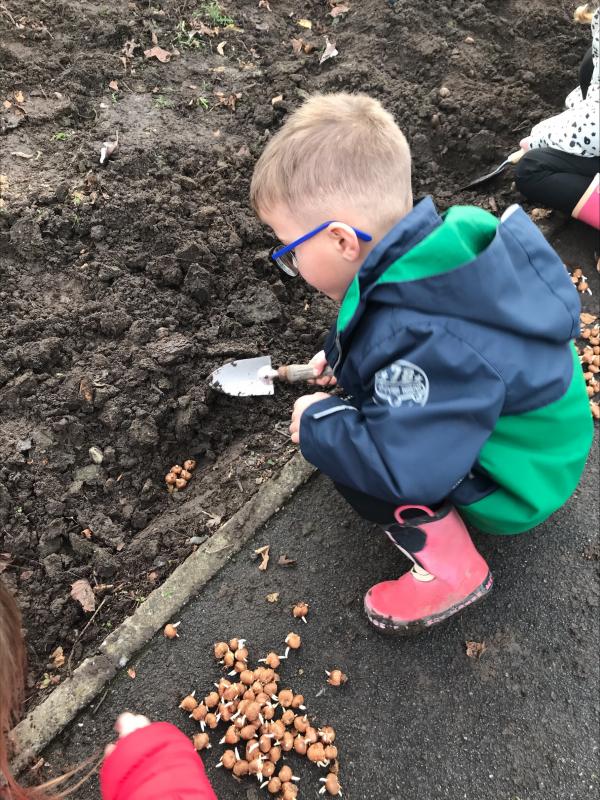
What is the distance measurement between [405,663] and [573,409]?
1.16m

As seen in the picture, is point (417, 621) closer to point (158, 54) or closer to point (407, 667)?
point (407, 667)

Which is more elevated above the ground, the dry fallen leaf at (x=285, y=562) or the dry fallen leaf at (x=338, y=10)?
the dry fallen leaf at (x=338, y=10)

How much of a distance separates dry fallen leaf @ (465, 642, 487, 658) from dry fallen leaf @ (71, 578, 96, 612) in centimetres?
150

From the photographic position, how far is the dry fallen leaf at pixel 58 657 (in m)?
2.30

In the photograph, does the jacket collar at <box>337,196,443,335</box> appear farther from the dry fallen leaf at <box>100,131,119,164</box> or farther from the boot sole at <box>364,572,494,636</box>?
the dry fallen leaf at <box>100,131,119,164</box>

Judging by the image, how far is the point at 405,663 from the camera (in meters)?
2.31

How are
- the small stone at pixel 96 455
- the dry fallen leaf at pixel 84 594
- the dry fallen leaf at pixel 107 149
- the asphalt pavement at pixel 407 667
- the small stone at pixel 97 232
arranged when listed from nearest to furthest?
1. the asphalt pavement at pixel 407 667
2. the dry fallen leaf at pixel 84 594
3. the small stone at pixel 96 455
4. the small stone at pixel 97 232
5. the dry fallen leaf at pixel 107 149

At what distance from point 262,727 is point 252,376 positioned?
1473 mm

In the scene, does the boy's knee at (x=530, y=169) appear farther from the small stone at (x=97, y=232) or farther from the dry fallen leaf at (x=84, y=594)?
the dry fallen leaf at (x=84, y=594)

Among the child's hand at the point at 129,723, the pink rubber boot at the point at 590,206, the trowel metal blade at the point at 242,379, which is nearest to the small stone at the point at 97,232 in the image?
the trowel metal blade at the point at 242,379

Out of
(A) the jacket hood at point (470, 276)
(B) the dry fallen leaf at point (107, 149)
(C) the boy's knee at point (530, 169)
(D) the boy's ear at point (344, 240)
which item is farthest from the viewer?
(B) the dry fallen leaf at point (107, 149)

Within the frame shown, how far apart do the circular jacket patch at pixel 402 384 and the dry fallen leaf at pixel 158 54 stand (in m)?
3.40

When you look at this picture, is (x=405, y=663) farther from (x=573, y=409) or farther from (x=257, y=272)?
(x=257, y=272)

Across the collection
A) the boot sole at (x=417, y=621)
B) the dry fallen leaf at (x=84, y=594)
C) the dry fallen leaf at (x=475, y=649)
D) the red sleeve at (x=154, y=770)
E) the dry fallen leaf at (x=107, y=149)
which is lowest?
the dry fallen leaf at (x=475, y=649)
